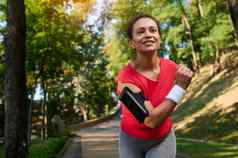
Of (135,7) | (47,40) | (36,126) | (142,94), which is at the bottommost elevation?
(36,126)

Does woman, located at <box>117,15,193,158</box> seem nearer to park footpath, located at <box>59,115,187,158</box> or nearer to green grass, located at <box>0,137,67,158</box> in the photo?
green grass, located at <box>0,137,67,158</box>

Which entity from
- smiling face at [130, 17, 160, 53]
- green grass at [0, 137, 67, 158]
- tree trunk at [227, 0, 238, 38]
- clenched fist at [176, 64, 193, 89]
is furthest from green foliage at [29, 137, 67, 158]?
clenched fist at [176, 64, 193, 89]

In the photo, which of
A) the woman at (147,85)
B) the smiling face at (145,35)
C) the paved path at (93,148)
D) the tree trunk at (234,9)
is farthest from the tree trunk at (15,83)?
the paved path at (93,148)

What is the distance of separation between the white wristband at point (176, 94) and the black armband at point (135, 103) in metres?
0.17

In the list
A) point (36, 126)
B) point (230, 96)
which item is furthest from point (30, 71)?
point (36, 126)

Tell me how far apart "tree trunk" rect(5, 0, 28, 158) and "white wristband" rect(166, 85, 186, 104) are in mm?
7322

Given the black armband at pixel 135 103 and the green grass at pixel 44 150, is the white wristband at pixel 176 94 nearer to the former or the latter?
the black armband at pixel 135 103

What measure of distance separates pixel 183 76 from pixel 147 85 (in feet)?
1.04

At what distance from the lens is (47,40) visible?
97.9 ft

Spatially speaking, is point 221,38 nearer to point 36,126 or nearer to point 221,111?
point 221,111

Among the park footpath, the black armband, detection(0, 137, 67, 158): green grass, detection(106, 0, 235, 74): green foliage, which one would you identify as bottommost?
the park footpath

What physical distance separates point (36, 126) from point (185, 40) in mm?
16442

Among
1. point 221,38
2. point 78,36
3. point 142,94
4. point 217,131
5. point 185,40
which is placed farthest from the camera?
point 185,40

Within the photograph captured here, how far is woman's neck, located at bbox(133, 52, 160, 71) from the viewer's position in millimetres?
3887
